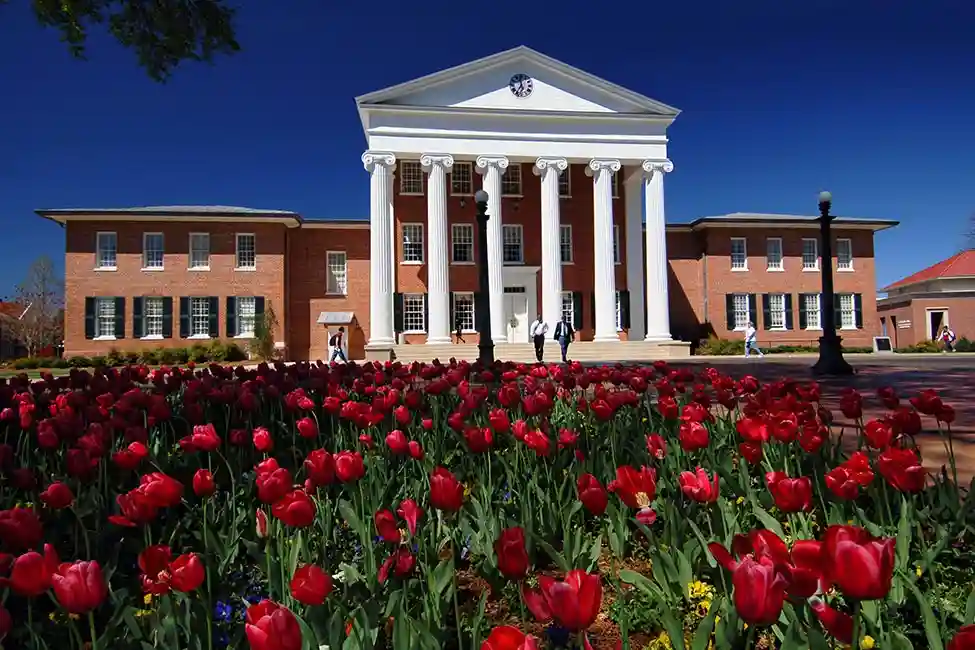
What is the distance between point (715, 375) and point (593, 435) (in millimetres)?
1036

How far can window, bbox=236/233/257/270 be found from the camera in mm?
34062

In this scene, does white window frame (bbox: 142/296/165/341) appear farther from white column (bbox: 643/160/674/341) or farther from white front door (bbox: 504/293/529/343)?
white column (bbox: 643/160/674/341)

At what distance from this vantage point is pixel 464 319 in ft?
113

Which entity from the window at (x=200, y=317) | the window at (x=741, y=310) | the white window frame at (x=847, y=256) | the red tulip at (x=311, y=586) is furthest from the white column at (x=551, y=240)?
the red tulip at (x=311, y=586)

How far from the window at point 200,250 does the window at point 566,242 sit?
1875 centimetres

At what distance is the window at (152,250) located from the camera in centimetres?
3353

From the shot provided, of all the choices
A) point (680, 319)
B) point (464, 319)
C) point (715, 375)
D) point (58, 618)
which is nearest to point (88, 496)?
point (58, 618)

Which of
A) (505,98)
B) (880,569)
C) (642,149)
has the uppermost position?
(505,98)

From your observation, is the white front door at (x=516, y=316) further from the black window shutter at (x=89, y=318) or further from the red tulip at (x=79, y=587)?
the red tulip at (x=79, y=587)

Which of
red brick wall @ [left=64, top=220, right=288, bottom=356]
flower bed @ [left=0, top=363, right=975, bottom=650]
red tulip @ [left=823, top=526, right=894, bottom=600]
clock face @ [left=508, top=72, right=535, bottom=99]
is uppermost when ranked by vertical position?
clock face @ [left=508, top=72, right=535, bottom=99]

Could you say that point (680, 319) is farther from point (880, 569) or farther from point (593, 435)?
point (880, 569)

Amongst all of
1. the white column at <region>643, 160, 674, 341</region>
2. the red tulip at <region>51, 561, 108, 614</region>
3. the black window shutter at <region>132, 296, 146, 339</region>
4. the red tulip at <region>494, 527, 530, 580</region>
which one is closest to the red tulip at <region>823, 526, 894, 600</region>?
the red tulip at <region>494, 527, 530, 580</region>

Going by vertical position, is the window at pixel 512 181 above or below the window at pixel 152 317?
above

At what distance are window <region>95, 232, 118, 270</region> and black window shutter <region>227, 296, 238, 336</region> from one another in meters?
6.05
